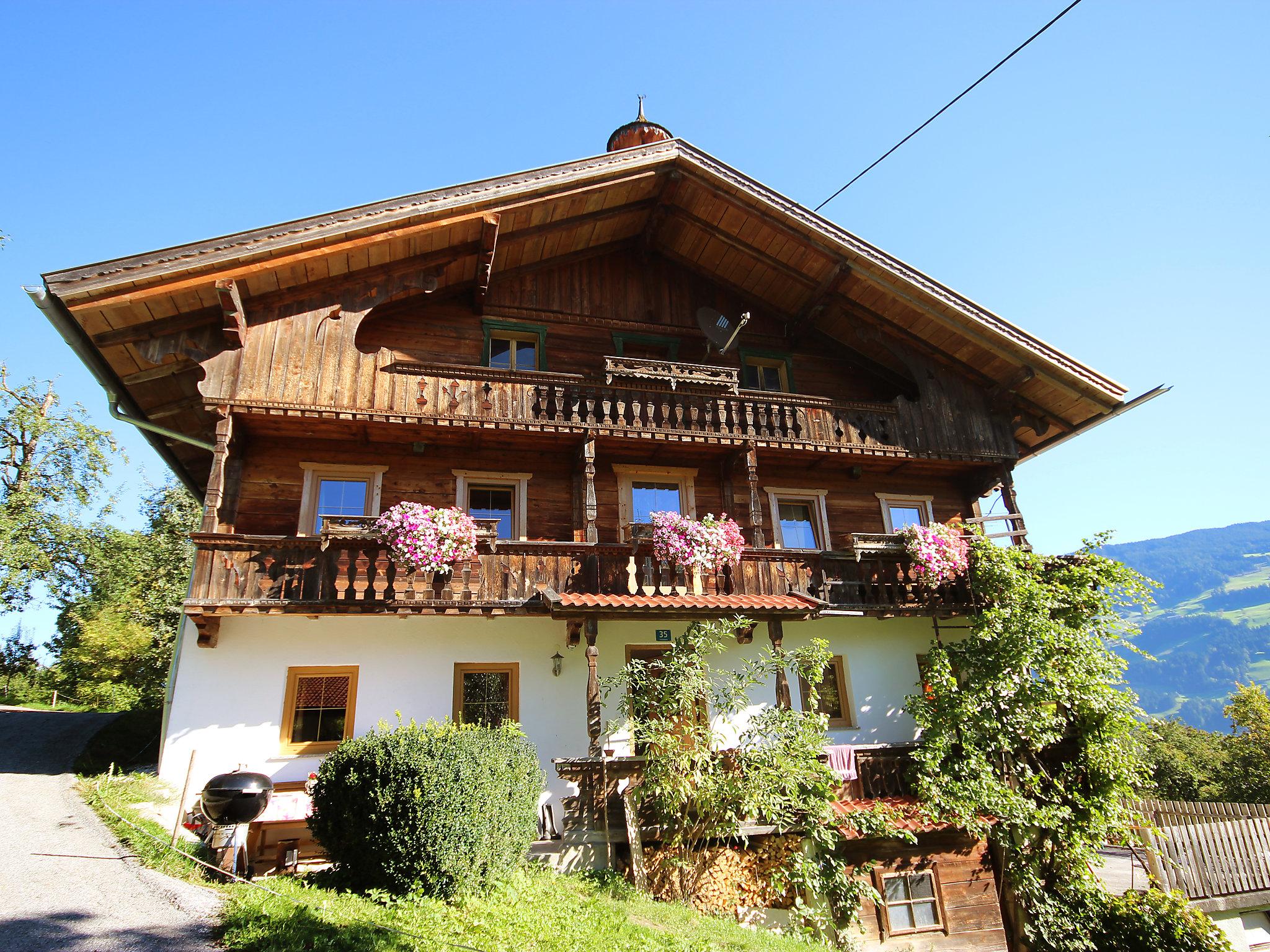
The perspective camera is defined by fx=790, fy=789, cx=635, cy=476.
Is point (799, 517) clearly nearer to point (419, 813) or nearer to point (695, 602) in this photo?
point (695, 602)

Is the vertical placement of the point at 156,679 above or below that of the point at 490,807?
above

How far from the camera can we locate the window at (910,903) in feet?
35.9

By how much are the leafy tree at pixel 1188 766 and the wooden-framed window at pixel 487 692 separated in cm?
2100

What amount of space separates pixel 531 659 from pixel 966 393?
10564 millimetres

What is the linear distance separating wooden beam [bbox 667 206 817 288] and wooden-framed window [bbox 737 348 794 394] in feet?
5.47

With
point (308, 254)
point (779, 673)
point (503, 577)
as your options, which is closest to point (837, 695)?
point (779, 673)

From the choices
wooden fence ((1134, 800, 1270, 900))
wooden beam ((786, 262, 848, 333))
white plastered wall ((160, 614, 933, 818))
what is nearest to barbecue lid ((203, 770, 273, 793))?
white plastered wall ((160, 614, 933, 818))

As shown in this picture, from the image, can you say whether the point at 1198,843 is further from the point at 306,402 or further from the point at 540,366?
the point at 306,402

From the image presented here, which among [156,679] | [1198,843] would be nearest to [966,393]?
[1198,843]

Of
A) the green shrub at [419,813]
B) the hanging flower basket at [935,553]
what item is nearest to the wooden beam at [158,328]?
the green shrub at [419,813]

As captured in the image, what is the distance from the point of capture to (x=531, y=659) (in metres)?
12.4

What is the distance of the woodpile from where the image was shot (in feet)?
32.3

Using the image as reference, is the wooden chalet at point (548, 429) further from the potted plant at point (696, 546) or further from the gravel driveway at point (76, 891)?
the gravel driveway at point (76, 891)

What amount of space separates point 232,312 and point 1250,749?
34.6 m
